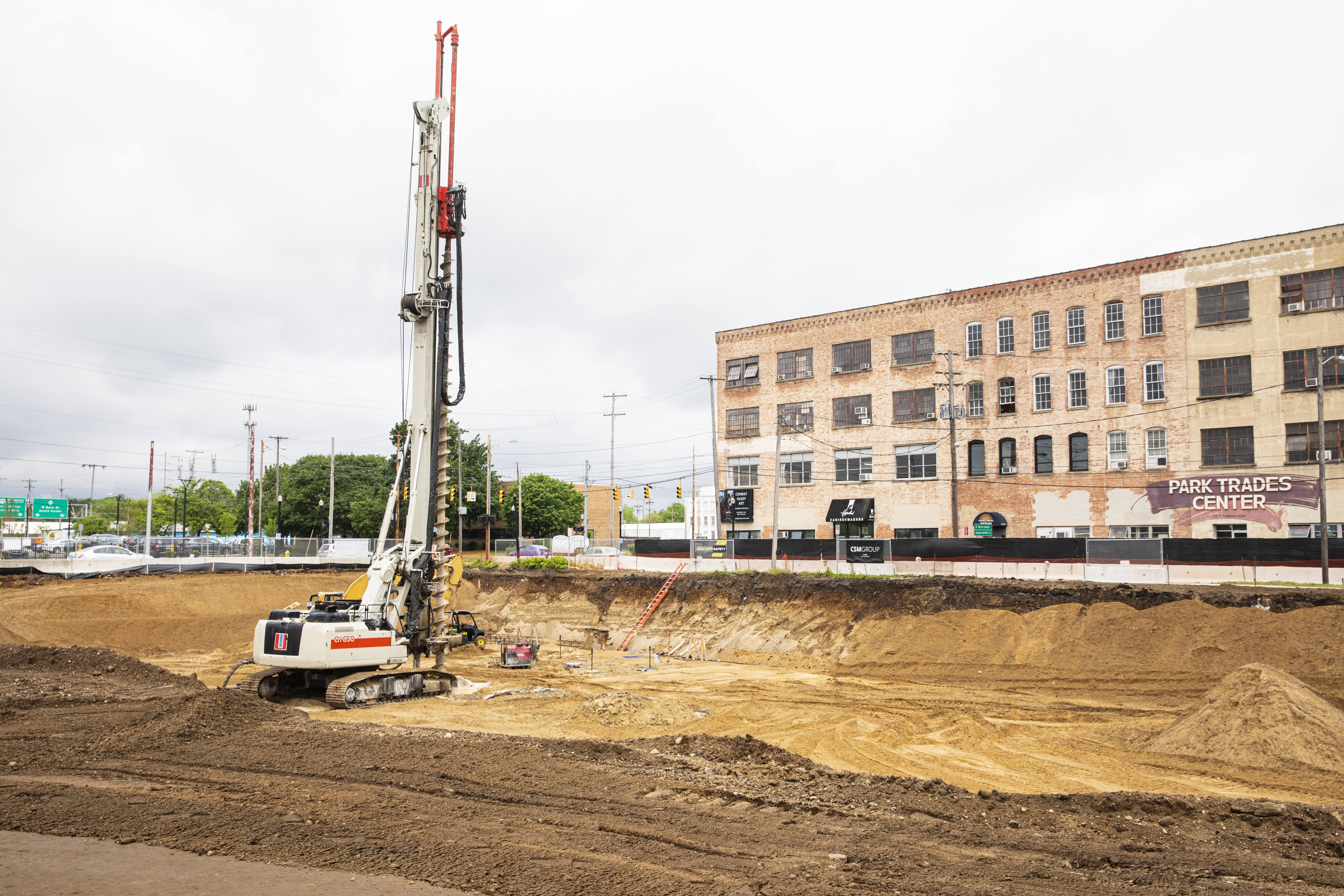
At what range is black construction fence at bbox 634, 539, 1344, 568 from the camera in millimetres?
31625

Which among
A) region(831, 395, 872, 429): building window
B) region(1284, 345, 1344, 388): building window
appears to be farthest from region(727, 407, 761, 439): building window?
region(1284, 345, 1344, 388): building window

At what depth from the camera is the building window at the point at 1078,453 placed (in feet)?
154

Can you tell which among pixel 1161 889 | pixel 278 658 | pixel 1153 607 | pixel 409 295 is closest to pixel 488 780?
pixel 1161 889

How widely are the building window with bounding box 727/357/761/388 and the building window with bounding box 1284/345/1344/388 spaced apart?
29532 millimetres

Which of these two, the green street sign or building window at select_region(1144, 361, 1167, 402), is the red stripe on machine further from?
the green street sign

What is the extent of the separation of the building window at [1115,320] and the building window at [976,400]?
23.6 ft

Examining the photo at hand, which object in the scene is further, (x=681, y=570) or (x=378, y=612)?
(x=681, y=570)

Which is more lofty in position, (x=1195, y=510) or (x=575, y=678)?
(x=1195, y=510)

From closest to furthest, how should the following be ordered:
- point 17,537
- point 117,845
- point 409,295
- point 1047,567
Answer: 1. point 117,845
2. point 409,295
3. point 1047,567
4. point 17,537

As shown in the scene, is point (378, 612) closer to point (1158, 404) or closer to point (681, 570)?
point (681, 570)

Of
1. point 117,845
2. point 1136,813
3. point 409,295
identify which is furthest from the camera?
point 409,295

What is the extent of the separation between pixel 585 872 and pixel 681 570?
33.4m

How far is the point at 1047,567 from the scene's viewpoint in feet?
110

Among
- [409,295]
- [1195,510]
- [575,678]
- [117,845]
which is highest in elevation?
[409,295]
